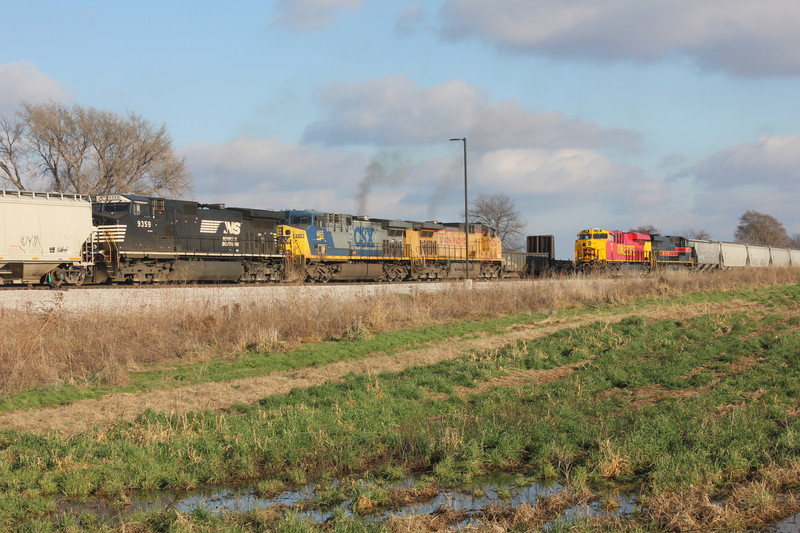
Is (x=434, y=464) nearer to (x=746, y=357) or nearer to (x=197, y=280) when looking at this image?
A: (x=746, y=357)

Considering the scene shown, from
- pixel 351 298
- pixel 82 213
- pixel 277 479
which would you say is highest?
pixel 82 213

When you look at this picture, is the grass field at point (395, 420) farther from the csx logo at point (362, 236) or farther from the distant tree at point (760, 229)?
the distant tree at point (760, 229)

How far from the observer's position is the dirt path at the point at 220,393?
10.0m

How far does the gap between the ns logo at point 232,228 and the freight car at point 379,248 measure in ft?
8.27

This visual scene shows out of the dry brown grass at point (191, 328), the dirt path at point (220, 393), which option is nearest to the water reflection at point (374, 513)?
the dirt path at point (220, 393)

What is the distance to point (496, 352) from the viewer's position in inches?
580

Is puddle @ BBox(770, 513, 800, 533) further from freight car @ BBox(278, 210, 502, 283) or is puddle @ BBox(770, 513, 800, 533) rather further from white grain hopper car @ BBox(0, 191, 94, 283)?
→ freight car @ BBox(278, 210, 502, 283)

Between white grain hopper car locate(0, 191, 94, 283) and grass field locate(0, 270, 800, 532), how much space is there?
33.1ft

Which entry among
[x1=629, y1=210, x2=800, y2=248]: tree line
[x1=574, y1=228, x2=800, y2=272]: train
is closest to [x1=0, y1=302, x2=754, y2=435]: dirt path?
[x1=574, y1=228, x2=800, y2=272]: train

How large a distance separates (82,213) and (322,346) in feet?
48.1

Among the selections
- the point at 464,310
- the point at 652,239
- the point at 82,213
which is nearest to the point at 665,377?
the point at 464,310

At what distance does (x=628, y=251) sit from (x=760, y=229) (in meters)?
93.3

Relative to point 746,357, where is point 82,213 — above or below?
above

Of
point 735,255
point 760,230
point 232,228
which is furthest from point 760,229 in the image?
point 232,228
